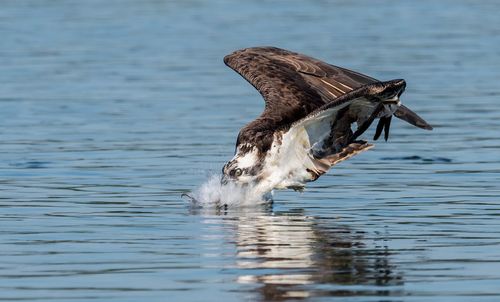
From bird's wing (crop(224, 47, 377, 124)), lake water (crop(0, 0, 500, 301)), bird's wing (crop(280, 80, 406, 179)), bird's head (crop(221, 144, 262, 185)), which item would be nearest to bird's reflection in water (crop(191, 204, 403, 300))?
lake water (crop(0, 0, 500, 301))

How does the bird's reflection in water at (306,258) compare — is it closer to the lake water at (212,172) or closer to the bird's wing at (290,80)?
the lake water at (212,172)

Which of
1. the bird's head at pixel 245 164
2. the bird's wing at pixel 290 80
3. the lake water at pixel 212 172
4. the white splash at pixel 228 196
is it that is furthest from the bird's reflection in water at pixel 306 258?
the bird's wing at pixel 290 80

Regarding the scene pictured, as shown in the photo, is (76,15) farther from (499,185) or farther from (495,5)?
(499,185)

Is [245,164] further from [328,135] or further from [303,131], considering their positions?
[328,135]

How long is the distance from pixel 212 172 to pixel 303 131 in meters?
1.39

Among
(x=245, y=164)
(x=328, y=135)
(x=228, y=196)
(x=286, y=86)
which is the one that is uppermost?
(x=286, y=86)

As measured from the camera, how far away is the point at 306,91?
13.4 meters

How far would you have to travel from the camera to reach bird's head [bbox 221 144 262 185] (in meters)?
12.2

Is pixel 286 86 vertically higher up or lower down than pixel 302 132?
higher up

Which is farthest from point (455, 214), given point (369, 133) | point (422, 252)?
point (369, 133)

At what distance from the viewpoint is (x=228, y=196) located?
1246 cm

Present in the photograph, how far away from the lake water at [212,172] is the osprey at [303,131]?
33 cm

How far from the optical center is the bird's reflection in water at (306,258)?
9008 millimetres

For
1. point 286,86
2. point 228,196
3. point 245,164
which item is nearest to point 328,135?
point 245,164
